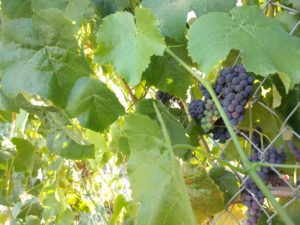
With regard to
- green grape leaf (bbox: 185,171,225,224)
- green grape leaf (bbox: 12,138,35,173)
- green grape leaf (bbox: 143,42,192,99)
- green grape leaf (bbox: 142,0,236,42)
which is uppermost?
green grape leaf (bbox: 142,0,236,42)

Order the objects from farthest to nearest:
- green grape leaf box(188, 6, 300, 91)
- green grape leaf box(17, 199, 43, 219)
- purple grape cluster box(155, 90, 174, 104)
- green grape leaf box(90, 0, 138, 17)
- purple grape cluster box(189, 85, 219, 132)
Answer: green grape leaf box(17, 199, 43, 219), purple grape cluster box(155, 90, 174, 104), green grape leaf box(90, 0, 138, 17), purple grape cluster box(189, 85, 219, 132), green grape leaf box(188, 6, 300, 91)

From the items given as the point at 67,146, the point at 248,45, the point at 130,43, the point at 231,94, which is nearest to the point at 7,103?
the point at 67,146

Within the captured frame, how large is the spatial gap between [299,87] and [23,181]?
47.3 inches

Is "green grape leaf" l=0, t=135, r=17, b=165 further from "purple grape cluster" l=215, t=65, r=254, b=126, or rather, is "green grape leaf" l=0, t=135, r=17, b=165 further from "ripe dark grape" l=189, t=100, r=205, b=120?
"purple grape cluster" l=215, t=65, r=254, b=126

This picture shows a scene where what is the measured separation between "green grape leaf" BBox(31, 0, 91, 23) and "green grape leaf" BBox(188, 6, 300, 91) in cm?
39

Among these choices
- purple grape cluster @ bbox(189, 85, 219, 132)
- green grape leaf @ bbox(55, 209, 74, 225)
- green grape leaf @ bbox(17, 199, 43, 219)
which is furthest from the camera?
green grape leaf @ bbox(17, 199, 43, 219)

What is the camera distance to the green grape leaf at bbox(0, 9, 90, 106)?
95 centimetres

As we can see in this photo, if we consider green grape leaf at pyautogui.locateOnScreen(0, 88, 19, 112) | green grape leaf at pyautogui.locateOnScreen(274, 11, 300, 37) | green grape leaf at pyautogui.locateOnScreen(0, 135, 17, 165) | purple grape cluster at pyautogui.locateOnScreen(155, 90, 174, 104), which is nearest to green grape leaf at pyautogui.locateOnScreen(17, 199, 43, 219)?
green grape leaf at pyautogui.locateOnScreen(0, 135, 17, 165)

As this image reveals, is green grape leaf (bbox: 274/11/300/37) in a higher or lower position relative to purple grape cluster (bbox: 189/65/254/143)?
higher

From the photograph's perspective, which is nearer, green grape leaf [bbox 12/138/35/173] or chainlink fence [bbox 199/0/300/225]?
chainlink fence [bbox 199/0/300/225]

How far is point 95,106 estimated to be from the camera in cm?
101

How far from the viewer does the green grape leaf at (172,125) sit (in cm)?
99

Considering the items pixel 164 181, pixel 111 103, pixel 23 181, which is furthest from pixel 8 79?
pixel 23 181

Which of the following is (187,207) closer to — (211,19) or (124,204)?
(211,19)
